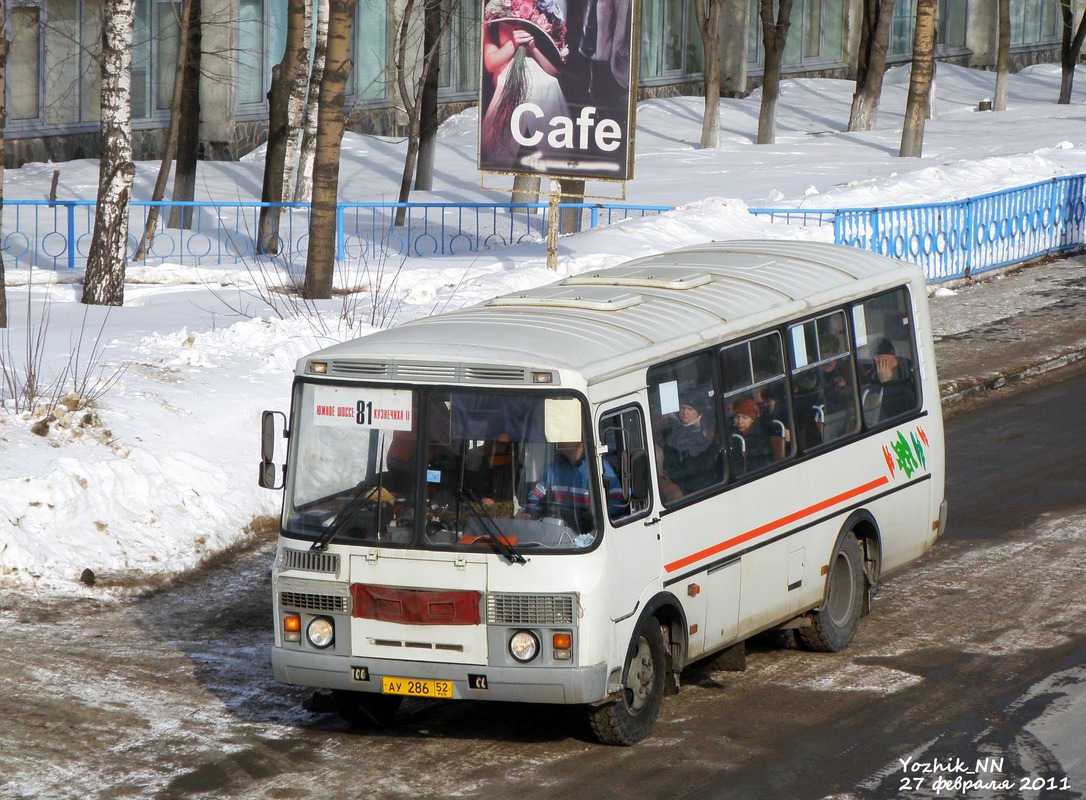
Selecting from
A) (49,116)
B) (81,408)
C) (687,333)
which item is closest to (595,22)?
(81,408)

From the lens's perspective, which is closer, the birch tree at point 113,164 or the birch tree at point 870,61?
the birch tree at point 113,164

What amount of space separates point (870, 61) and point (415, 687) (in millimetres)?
36085

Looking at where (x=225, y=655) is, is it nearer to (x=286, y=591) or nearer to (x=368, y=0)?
(x=286, y=591)

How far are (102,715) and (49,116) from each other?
27805 mm

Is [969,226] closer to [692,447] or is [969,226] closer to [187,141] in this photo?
[187,141]

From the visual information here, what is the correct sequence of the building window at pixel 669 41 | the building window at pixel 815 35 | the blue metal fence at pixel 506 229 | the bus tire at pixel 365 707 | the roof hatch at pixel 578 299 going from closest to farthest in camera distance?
the bus tire at pixel 365 707 → the roof hatch at pixel 578 299 → the blue metal fence at pixel 506 229 → the building window at pixel 669 41 → the building window at pixel 815 35

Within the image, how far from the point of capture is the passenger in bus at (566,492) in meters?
8.21

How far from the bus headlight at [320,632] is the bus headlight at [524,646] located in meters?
0.99

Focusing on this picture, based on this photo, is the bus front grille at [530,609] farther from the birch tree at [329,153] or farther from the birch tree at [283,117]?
the birch tree at [283,117]

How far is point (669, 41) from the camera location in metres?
51.5

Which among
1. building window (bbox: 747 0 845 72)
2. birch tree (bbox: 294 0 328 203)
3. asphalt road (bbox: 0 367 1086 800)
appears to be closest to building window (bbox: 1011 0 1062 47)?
building window (bbox: 747 0 845 72)

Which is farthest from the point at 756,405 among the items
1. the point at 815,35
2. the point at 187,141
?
the point at 815,35

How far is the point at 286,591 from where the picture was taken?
8.62 meters

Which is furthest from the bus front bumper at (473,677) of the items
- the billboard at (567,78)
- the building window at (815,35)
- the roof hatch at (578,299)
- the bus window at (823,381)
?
the building window at (815,35)
